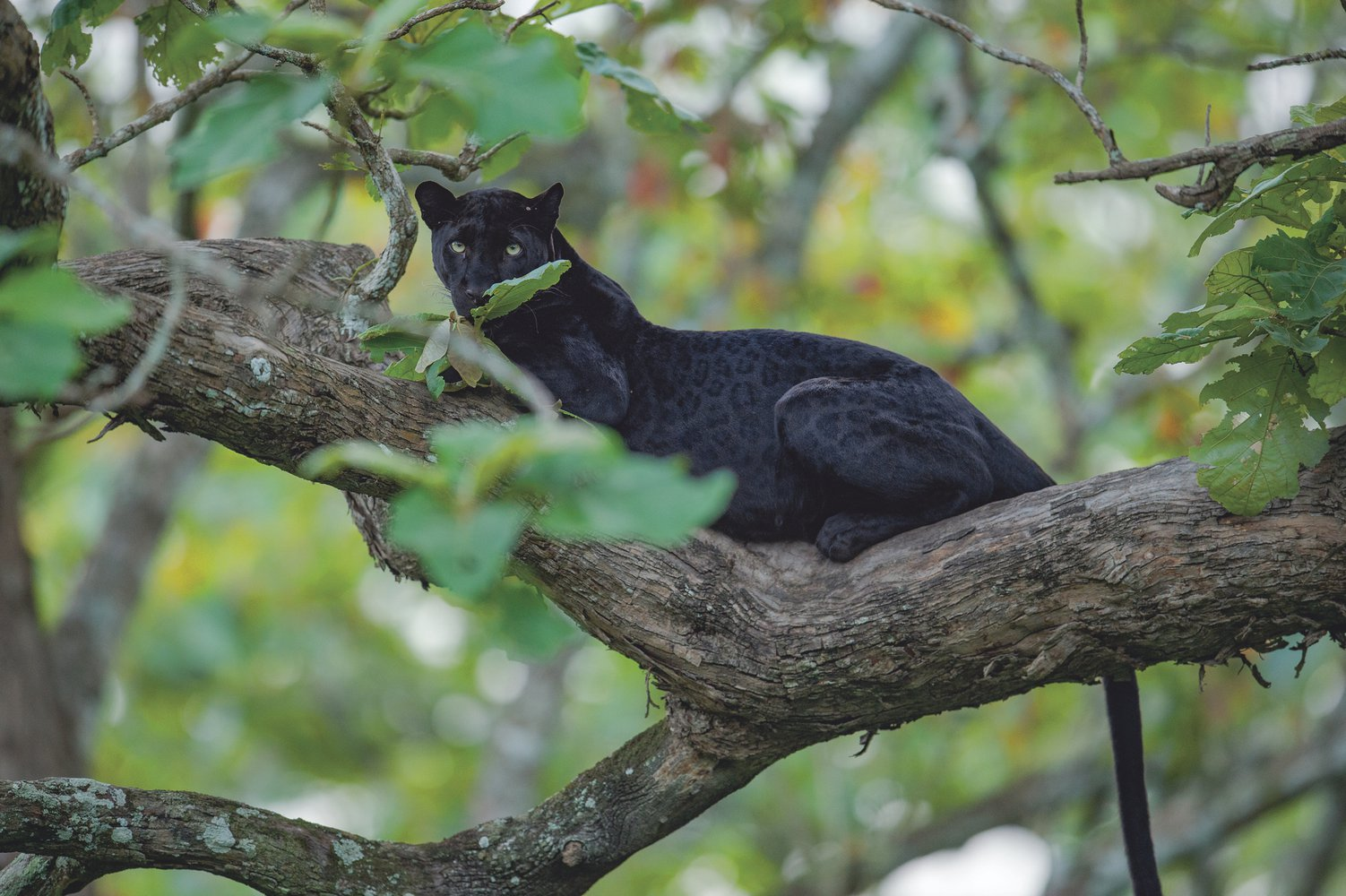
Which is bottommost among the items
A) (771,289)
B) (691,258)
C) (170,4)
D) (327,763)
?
(170,4)

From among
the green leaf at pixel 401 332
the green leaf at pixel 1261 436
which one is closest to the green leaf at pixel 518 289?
the green leaf at pixel 401 332

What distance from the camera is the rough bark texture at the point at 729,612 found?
8.83ft

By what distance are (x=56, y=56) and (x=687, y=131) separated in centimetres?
247

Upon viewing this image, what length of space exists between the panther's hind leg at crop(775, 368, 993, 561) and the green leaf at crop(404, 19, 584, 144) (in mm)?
1996

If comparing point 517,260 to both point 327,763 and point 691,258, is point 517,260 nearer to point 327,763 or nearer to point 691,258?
point 691,258

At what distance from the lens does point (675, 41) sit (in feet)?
27.2

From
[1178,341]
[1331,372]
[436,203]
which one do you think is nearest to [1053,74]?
[1178,341]

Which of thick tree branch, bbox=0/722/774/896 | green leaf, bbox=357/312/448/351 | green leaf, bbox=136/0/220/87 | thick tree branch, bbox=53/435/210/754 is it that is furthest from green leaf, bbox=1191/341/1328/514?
thick tree branch, bbox=53/435/210/754

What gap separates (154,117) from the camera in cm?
286

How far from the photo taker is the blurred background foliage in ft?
23.3

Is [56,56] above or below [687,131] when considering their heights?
below

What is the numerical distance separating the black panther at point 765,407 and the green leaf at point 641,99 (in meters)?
0.40

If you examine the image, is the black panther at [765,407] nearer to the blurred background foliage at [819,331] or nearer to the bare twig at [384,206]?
the bare twig at [384,206]

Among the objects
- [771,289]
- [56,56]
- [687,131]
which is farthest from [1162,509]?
[771,289]
